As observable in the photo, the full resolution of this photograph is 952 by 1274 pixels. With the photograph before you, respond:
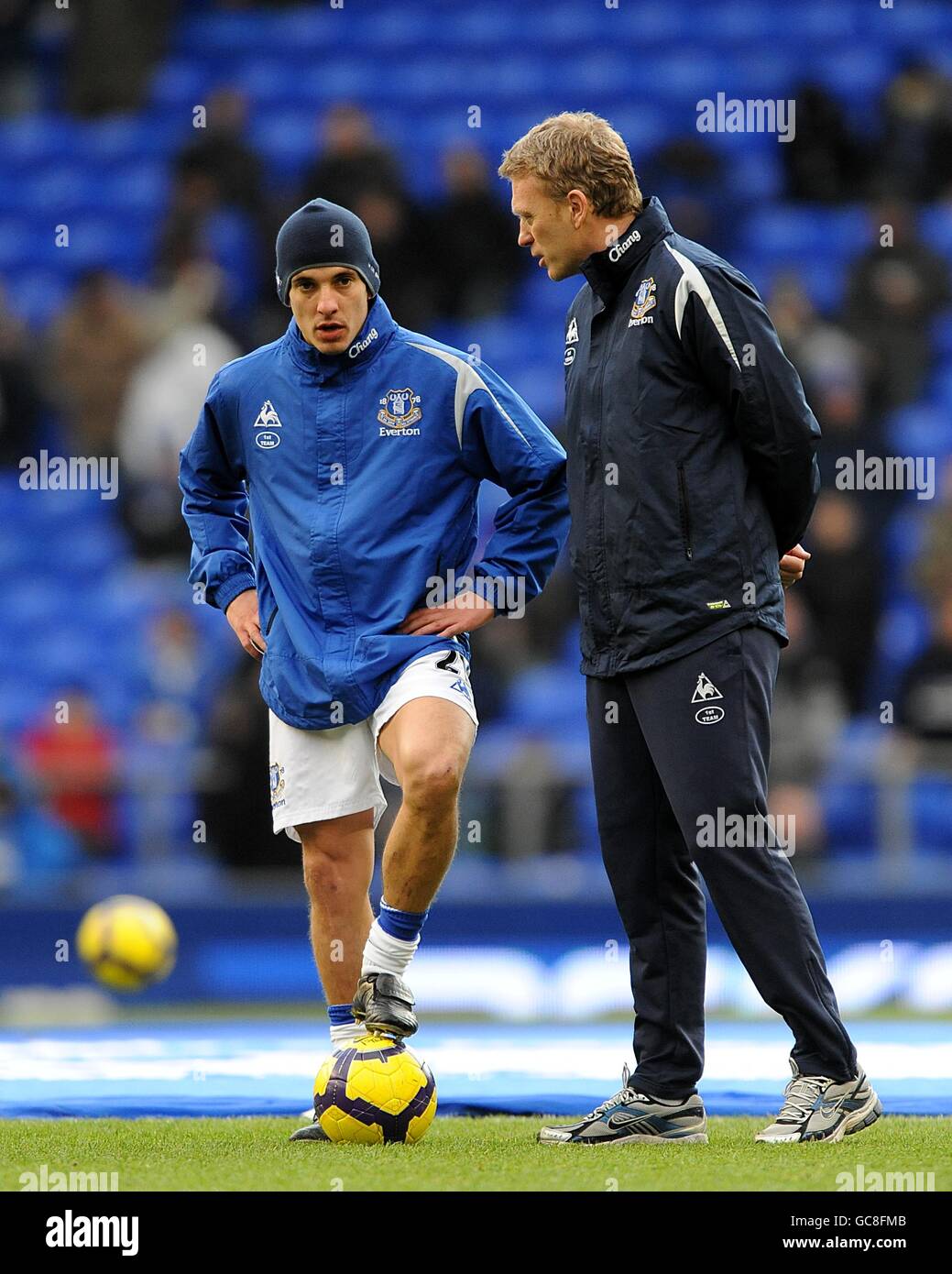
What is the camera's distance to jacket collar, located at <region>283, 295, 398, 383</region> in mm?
5273

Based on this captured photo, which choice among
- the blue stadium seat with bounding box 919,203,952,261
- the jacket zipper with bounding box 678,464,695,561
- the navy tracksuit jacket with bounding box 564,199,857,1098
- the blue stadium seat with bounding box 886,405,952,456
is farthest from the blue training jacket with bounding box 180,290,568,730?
the blue stadium seat with bounding box 919,203,952,261

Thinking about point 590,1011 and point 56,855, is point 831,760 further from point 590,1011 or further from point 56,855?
point 56,855

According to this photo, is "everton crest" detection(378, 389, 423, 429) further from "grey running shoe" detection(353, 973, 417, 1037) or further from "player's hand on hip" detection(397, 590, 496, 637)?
"grey running shoe" detection(353, 973, 417, 1037)

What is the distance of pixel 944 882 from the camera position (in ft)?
29.5

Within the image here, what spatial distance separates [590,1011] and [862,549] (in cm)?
317

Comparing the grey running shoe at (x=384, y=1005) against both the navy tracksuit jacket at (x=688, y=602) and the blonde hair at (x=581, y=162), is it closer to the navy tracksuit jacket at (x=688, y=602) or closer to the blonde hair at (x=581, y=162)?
the navy tracksuit jacket at (x=688, y=602)

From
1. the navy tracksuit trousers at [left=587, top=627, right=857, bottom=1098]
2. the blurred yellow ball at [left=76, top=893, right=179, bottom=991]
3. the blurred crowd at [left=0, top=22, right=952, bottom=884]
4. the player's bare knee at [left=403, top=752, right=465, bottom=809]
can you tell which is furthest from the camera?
the blurred crowd at [left=0, top=22, right=952, bottom=884]

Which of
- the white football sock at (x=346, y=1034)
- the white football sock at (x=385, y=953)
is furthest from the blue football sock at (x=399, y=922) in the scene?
the white football sock at (x=346, y=1034)

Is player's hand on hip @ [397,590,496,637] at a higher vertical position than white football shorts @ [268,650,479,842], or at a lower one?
higher

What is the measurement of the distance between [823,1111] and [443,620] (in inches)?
61.5

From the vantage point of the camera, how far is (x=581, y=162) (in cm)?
484

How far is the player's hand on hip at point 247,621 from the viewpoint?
547cm

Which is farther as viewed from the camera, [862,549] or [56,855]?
[862,549]
